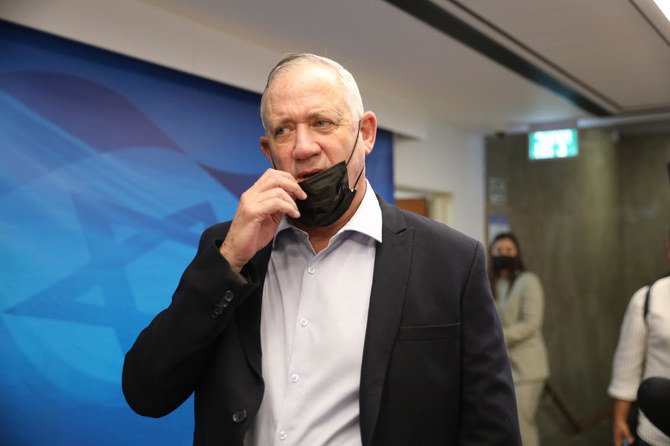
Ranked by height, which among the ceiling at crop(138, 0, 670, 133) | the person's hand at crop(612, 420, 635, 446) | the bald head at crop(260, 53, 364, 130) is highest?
the ceiling at crop(138, 0, 670, 133)

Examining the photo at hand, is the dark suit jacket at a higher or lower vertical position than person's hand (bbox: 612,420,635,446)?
higher

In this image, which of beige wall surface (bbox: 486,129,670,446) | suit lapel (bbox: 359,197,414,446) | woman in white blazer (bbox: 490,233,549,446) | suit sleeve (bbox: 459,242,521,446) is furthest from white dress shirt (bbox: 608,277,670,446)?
beige wall surface (bbox: 486,129,670,446)

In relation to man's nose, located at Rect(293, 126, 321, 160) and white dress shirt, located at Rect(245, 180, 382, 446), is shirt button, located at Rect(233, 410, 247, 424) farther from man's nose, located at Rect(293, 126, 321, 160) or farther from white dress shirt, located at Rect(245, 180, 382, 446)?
man's nose, located at Rect(293, 126, 321, 160)

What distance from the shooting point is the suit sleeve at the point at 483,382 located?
49.9 inches

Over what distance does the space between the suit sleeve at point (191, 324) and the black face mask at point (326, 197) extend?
19 cm

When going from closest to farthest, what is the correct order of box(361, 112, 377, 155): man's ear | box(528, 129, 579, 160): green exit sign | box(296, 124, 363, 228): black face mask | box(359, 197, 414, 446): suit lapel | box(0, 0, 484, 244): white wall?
box(359, 197, 414, 446): suit lapel
box(296, 124, 363, 228): black face mask
box(361, 112, 377, 155): man's ear
box(0, 0, 484, 244): white wall
box(528, 129, 579, 160): green exit sign

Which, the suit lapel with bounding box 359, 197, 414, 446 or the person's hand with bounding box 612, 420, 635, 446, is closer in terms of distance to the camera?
the suit lapel with bounding box 359, 197, 414, 446

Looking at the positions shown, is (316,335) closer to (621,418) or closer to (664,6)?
(621,418)

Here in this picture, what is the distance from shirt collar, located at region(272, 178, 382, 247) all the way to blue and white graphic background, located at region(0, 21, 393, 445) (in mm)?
1850

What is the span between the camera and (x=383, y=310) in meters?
1.27

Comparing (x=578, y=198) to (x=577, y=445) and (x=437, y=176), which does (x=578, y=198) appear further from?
(x=577, y=445)

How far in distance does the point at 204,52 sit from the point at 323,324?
2.68 meters

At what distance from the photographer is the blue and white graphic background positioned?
9.39ft

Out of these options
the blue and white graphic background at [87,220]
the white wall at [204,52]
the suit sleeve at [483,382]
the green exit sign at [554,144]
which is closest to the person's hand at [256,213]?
the suit sleeve at [483,382]
